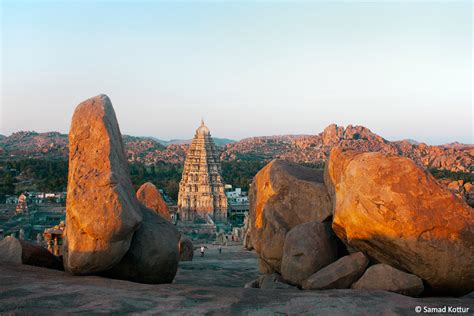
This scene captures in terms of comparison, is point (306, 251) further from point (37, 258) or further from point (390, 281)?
point (37, 258)

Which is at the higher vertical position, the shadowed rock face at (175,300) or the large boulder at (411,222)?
the large boulder at (411,222)

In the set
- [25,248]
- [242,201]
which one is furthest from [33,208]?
[25,248]

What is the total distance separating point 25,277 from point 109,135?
308 cm

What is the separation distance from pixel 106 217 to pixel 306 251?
3858mm

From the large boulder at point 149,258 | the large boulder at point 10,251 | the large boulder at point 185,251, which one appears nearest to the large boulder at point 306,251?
the large boulder at point 149,258

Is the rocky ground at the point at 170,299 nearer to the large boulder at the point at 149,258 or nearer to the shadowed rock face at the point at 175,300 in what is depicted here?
the shadowed rock face at the point at 175,300

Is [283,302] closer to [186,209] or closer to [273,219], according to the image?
[273,219]

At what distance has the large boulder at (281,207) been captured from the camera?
11008 mm

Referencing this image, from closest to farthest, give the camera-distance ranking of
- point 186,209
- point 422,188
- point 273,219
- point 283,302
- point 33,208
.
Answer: point 283,302
point 422,188
point 273,219
point 33,208
point 186,209

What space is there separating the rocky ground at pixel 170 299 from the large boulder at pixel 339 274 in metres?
0.64

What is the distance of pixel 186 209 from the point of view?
57812 mm

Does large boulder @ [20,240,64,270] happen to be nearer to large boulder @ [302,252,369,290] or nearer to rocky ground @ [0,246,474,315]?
rocky ground @ [0,246,474,315]

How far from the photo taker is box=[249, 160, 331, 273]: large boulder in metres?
11.0

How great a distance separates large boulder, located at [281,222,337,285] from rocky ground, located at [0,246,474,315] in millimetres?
1434
